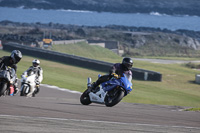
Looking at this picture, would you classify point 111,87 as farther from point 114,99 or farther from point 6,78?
point 6,78

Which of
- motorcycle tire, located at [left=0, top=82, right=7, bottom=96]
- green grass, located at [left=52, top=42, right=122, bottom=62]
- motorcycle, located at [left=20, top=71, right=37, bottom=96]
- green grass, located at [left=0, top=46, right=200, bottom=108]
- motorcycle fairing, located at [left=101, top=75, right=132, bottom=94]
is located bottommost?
green grass, located at [left=0, top=46, right=200, bottom=108]

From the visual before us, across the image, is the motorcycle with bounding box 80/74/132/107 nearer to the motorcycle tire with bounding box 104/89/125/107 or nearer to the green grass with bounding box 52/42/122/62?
the motorcycle tire with bounding box 104/89/125/107

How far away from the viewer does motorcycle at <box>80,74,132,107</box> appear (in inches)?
414

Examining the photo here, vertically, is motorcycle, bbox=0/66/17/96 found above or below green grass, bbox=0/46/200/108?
above

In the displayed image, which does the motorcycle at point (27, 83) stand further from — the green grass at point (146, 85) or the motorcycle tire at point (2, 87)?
the green grass at point (146, 85)

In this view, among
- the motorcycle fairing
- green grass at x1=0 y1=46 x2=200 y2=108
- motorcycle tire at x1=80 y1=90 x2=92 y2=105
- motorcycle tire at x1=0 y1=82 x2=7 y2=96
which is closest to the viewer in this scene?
the motorcycle fairing

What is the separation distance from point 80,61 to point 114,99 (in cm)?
2720

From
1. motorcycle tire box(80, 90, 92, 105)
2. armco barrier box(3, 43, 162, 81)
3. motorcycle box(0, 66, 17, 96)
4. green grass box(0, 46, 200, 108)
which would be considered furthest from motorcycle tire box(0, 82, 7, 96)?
armco barrier box(3, 43, 162, 81)

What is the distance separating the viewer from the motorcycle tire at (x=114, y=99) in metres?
10.5

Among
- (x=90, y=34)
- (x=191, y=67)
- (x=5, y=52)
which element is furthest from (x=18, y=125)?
(x=90, y=34)

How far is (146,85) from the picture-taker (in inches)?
1171

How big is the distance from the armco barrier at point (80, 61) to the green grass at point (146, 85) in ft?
3.17

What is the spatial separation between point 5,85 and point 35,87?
4.60 meters

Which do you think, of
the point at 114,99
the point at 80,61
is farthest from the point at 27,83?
the point at 80,61
